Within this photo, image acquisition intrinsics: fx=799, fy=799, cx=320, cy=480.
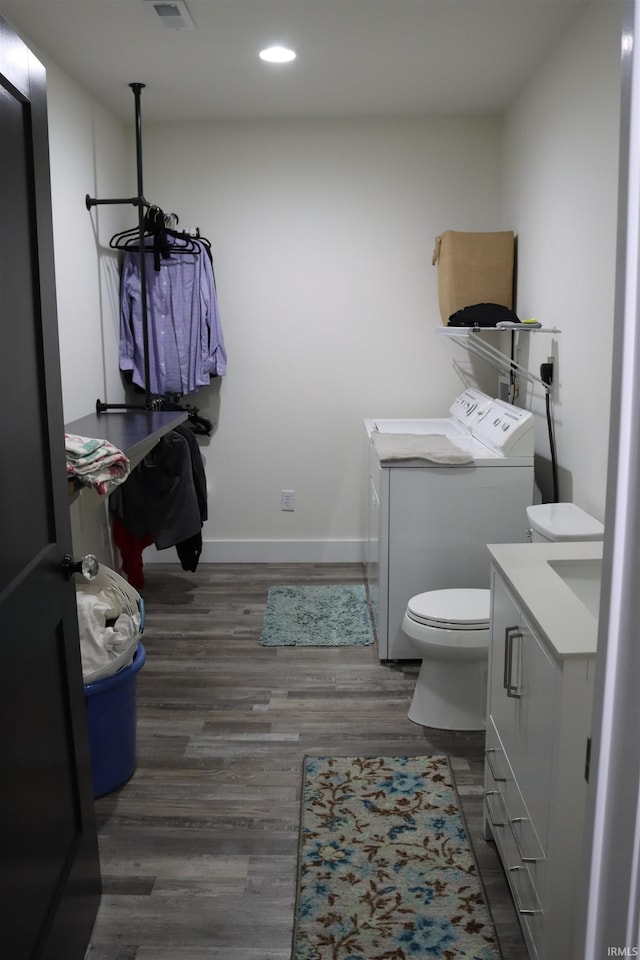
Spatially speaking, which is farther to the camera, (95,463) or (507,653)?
(95,463)

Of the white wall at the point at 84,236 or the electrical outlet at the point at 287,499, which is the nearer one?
the white wall at the point at 84,236

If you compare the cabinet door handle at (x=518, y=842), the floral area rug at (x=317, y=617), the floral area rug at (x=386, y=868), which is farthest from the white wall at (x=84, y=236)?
the cabinet door handle at (x=518, y=842)

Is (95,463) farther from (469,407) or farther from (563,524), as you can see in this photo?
(469,407)

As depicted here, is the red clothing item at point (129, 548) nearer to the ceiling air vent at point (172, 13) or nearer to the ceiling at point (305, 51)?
the ceiling at point (305, 51)

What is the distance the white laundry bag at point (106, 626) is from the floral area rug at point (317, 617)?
4.04ft

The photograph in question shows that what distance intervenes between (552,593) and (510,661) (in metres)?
0.19

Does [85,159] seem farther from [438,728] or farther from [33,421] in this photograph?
[438,728]

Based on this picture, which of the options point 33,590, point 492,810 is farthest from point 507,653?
point 33,590

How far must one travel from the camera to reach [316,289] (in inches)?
172

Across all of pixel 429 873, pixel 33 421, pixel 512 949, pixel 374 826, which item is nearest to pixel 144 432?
pixel 33 421

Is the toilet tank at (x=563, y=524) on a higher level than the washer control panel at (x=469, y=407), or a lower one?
lower

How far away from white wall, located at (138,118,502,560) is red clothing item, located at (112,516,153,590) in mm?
694

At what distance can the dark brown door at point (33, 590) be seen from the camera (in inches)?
52.9

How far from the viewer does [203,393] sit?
14.7 ft
